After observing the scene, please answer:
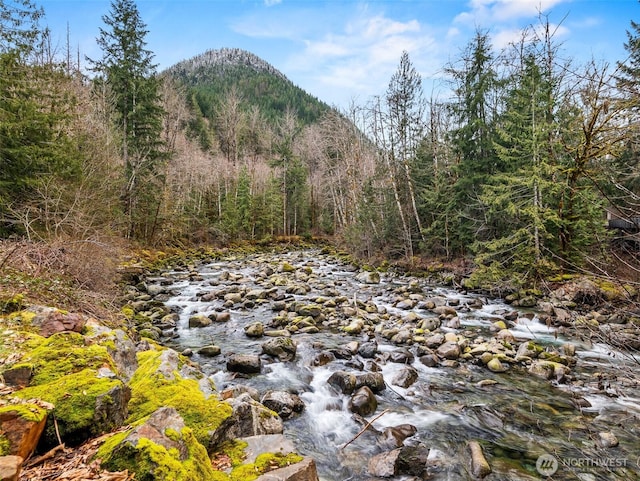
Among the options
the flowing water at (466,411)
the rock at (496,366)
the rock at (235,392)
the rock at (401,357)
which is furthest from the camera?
the rock at (401,357)

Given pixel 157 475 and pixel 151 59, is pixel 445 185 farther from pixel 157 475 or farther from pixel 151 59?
pixel 151 59

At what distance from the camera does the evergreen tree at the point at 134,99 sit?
20.3 meters

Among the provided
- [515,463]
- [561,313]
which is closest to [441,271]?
[561,313]

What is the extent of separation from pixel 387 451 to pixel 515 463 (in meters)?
1.57

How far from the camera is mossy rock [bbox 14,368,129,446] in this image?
2.49m

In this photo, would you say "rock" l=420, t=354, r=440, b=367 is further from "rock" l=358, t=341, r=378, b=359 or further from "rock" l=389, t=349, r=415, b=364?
"rock" l=358, t=341, r=378, b=359

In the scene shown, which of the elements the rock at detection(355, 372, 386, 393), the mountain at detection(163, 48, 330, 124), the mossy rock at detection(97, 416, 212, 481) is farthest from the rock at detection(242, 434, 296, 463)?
the mountain at detection(163, 48, 330, 124)

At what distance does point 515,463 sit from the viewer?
168 inches

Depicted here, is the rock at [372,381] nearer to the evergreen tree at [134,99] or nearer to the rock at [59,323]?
the rock at [59,323]

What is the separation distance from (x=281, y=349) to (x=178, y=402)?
415cm

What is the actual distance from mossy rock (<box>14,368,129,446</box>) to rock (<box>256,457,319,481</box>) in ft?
4.23

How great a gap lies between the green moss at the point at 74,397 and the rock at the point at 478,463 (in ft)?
13.3

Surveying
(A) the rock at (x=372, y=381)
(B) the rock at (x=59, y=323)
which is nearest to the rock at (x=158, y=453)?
(B) the rock at (x=59, y=323)

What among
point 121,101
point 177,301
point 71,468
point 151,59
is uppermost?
point 151,59
